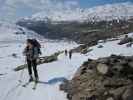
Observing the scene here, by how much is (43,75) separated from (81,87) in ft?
18.9

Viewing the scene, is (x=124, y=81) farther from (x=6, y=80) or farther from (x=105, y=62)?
(x=6, y=80)

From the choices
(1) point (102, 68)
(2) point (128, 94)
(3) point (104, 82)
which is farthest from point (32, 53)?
(2) point (128, 94)

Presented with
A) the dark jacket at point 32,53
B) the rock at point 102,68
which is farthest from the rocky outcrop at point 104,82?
the dark jacket at point 32,53

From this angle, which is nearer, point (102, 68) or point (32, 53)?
point (102, 68)

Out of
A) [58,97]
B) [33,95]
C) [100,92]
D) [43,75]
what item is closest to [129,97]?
[100,92]

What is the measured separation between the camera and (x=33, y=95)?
13.5 meters

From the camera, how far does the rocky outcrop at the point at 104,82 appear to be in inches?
423

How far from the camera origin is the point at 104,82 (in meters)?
11.6

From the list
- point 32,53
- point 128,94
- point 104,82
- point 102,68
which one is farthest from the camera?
point 32,53

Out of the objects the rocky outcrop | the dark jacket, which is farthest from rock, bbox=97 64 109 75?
the dark jacket

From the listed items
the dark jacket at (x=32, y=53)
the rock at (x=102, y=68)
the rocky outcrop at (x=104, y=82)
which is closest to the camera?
the rocky outcrop at (x=104, y=82)

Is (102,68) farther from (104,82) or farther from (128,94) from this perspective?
(128,94)

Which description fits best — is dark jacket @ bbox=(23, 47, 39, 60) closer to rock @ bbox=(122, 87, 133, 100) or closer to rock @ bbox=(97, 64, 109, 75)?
rock @ bbox=(97, 64, 109, 75)

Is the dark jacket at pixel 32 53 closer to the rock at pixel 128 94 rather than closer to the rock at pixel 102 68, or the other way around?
the rock at pixel 102 68
